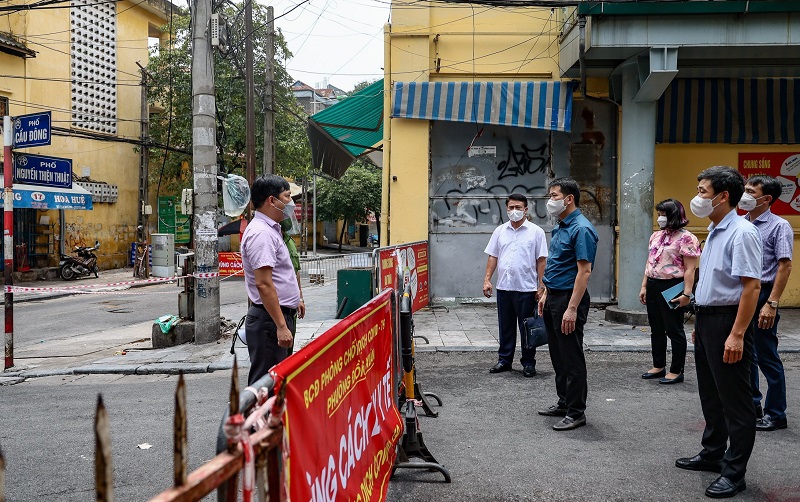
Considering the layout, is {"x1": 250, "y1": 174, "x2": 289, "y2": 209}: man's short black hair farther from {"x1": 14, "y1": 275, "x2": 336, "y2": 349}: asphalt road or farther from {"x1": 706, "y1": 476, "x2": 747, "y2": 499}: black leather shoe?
{"x1": 14, "y1": 275, "x2": 336, "y2": 349}: asphalt road

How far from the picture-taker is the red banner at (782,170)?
12.3m

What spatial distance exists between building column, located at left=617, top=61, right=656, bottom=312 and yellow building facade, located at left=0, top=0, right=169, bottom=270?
1564 cm

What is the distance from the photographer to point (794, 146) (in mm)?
12305

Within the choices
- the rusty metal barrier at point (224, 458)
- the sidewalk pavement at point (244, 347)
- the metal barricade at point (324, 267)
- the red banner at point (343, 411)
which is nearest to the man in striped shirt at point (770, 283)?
the red banner at point (343, 411)

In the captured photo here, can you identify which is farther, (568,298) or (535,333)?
(535,333)

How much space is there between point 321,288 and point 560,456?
1503cm

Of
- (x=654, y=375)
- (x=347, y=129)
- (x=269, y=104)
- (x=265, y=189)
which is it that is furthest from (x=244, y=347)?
(x=269, y=104)

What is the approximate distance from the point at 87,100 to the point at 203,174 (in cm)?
1892

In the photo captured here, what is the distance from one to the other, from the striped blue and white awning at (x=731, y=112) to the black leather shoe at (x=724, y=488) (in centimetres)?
928

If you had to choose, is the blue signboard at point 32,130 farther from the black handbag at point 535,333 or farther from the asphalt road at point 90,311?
the black handbag at point 535,333

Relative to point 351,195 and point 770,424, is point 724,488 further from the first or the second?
point 351,195

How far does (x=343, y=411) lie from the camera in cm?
291

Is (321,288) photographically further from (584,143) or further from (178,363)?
(178,363)

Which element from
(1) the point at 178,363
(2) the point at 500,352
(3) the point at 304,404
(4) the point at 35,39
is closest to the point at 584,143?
(2) the point at 500,352
